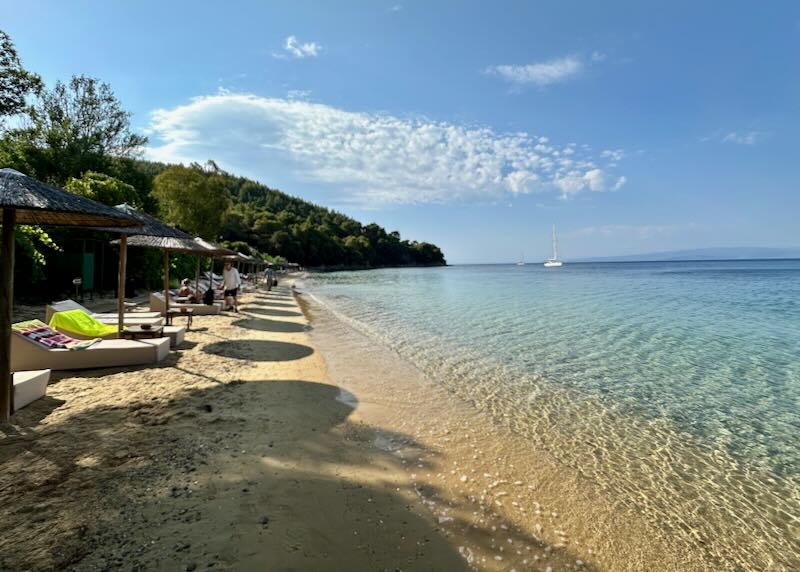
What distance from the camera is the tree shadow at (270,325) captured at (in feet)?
35.7

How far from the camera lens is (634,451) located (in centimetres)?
452

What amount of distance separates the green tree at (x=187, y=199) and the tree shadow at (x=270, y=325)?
27.4 m

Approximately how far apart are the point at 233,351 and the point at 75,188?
1262 cm

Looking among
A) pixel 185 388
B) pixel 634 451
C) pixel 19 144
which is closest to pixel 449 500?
pixel 634 451

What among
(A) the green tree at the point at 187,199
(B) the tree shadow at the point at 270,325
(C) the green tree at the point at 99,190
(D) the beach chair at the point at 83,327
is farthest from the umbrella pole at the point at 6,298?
(A) the green tree at the point at 187,199

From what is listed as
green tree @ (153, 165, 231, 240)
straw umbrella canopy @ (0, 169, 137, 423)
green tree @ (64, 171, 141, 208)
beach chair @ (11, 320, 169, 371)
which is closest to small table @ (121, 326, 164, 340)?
beach chair @ (11, 320, 169, 371)

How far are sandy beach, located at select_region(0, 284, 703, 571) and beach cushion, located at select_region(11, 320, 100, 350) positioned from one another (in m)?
0.55

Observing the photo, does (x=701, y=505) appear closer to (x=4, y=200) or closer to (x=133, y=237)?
(x=4, y=200)

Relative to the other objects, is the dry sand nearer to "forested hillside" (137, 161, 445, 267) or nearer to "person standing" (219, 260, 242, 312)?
"person standing" (219, 260, 242, 312)

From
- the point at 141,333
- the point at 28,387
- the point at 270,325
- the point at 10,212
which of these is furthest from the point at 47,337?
the point at 270,325

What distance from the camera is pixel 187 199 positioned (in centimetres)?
3606

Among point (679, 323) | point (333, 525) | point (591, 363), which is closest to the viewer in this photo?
point (333, 525)

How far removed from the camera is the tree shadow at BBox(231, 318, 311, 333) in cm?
1088

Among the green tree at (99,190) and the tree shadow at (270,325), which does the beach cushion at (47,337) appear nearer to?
the tree shadow at (270,325)
